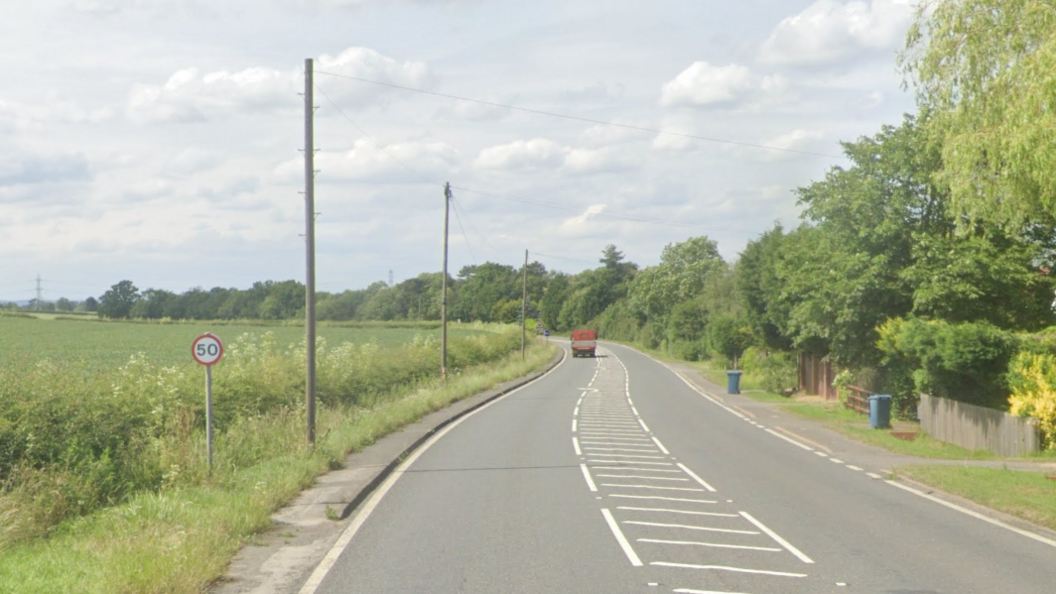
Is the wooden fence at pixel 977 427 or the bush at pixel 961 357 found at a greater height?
the bush at pixel 961 357

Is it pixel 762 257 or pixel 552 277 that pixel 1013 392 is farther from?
pixel 552 277

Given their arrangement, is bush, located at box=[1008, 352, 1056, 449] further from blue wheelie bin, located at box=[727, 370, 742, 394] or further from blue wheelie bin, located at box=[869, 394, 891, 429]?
blue wheelie bin, located at box=[727, 370, 742, 394]

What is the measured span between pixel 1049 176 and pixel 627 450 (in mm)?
10496

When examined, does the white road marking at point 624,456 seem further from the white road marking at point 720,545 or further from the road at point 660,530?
the white road marking at point 720,545

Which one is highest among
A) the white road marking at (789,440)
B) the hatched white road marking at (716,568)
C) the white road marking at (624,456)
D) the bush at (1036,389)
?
the bush at (1036,389)

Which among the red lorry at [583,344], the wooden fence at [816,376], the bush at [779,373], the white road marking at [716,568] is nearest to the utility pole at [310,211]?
the white road marking at [716,568]

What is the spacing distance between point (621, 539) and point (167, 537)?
16.0 ft

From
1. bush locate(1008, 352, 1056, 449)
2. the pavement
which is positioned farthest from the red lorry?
bush locate(1008, 352, 1056, 449)

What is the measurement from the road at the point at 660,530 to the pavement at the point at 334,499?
0.92ft

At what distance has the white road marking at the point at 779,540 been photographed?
33.9 feet

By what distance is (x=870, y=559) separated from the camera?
33.7ft

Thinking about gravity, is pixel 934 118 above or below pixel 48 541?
above

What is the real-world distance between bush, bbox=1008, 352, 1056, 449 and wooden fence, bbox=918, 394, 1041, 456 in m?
0.24

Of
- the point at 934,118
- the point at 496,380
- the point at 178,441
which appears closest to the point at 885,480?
the point at 934,118
